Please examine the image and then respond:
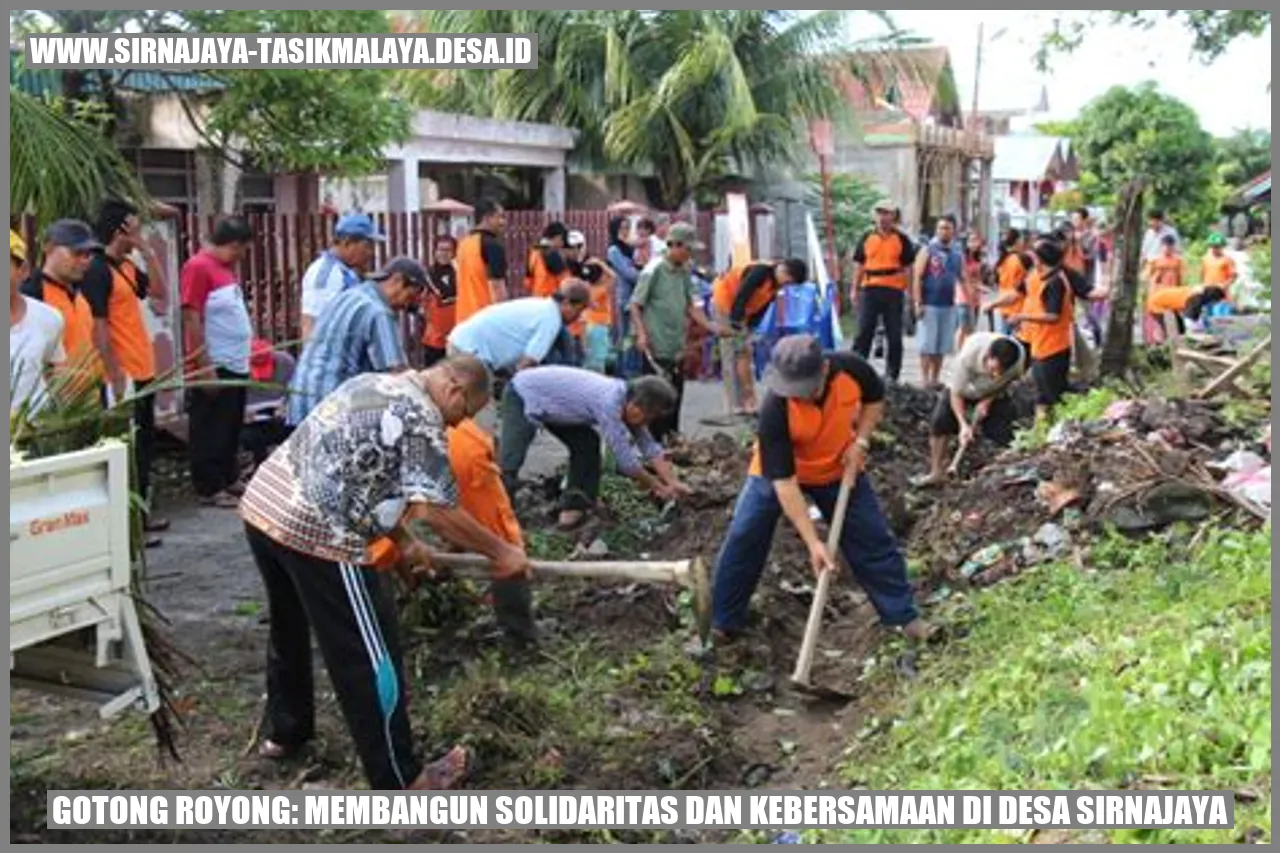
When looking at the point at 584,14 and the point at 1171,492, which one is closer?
the point at 1171,492

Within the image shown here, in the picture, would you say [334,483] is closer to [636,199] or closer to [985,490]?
[985,490]

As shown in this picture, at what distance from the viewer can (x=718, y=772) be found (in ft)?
17.0

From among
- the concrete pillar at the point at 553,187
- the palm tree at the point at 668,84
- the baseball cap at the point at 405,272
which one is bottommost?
the baseball cap at the point at 405,272

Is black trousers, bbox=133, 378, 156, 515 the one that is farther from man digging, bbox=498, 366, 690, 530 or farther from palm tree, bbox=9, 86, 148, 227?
man digging, bbox=498, 366, 690, 530

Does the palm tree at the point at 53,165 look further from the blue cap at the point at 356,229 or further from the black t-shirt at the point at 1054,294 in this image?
the black t-shirt at the point at 1054,294

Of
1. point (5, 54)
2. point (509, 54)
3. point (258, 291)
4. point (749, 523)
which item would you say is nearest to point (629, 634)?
point (749, 523)

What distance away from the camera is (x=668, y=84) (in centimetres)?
2114

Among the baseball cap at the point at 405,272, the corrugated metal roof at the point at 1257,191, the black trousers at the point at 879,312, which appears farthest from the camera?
the corrugated metal roof at the point at 1257,191

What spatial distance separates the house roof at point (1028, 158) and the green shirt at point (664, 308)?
35832 mm

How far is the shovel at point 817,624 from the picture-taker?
5.89 metres

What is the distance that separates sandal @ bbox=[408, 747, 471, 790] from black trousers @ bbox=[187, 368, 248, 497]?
4.10m

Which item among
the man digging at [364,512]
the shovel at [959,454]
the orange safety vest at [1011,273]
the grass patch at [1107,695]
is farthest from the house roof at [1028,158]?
the man digging at [364,512]

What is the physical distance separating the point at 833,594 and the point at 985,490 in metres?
1.47

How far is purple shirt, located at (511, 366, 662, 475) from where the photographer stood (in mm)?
7195
